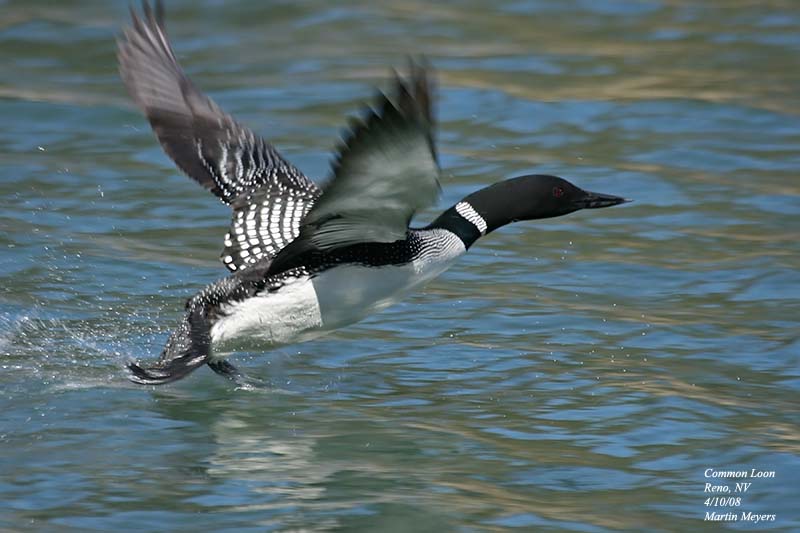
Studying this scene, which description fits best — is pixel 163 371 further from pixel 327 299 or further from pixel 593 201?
pixel 593 201

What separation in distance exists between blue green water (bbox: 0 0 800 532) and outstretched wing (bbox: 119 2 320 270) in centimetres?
71

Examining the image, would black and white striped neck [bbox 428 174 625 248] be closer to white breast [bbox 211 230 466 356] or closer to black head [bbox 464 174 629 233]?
black head [bbox 464 174 629 233]

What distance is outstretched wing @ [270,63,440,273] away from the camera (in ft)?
15.5

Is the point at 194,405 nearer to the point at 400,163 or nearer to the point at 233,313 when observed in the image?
the point at 233,313

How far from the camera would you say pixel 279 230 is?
6551 millimetres

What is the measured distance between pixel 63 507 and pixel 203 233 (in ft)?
12.1

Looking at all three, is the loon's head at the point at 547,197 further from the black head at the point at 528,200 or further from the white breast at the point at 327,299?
the white breast at the point at 327,299

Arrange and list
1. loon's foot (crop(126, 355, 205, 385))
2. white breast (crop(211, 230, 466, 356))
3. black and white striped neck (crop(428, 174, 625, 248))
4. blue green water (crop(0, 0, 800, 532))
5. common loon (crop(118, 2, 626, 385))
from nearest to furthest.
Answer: blue green water (crop(0, 0, 800, 532)) < common loon (crop(118, 2, 626, 385)) < loon's foot (crop(126, 355, 205, 385)) < white breast (crop(211, 230, 466, 356)) < black and white striped neck (crop(428, 174, 625, 248))

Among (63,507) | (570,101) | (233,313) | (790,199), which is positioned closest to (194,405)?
(233,313)

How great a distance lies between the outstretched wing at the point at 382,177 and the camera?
473 centimetres

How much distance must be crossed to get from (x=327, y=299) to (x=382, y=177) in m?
1.23

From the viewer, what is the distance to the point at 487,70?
1105cm

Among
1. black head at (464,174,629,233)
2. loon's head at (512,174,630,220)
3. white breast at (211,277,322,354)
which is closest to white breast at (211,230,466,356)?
white breast at (211,277,322,354)

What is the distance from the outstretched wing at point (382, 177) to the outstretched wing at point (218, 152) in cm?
47
